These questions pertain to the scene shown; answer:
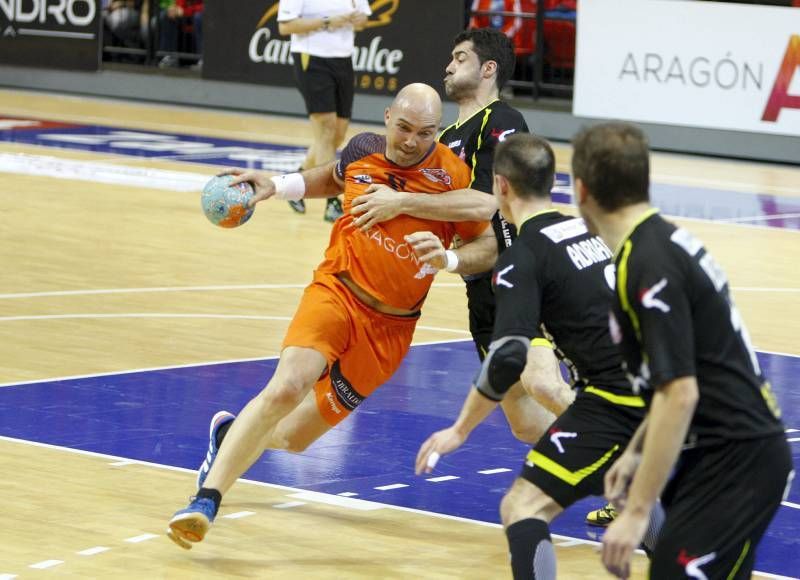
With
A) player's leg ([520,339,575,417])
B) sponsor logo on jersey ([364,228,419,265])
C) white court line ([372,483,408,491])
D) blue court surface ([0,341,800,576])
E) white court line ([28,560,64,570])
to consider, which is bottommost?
blue court surface ([0,341,800,576])

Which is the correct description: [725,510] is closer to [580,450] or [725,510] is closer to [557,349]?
[580,450]

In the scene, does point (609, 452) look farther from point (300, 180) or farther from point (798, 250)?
point (798, 250)

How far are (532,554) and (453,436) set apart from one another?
0.46 metres

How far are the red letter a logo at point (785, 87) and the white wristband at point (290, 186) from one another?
13592mm

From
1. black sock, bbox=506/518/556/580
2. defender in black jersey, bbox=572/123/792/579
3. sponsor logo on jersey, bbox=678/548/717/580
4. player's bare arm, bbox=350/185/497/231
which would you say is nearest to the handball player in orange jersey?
player's bare arm, bbox=350/185/497/231

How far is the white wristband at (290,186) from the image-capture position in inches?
280

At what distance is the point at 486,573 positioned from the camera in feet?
20.9

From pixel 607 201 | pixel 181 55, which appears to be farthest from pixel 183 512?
pixel 181 55

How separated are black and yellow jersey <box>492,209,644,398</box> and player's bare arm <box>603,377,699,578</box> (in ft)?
3.87

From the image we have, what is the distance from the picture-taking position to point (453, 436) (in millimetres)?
5129

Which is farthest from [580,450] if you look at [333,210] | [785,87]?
[785,87]

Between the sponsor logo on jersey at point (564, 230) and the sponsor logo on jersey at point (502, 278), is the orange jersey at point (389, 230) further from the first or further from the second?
the sponsor logo on jersey at point (502, 278)

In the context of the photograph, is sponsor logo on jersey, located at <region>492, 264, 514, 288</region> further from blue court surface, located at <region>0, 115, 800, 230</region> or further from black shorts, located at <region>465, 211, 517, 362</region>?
blue court surface, located at <region>0, 115, 800, 230</region>

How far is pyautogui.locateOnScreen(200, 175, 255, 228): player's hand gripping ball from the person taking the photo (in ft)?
22.9
